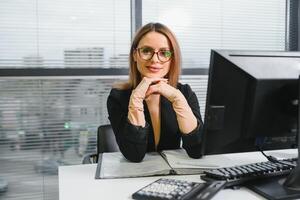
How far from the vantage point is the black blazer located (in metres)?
1.18

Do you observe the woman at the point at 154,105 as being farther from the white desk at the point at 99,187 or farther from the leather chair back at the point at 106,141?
the leather chair back at the point at 106,141

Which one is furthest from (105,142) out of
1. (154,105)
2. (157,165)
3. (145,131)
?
(157,165)

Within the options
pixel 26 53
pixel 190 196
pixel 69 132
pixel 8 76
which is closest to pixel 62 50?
pixel 26 53

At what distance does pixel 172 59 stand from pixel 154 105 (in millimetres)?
231

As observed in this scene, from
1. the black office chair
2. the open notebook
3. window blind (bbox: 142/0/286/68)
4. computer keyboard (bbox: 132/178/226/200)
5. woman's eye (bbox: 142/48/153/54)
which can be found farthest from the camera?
window blind (bbox: 142/0/286/68)

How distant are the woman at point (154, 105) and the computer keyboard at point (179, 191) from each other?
0.33 metres

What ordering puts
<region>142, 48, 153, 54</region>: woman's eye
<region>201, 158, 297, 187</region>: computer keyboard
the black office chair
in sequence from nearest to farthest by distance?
<region>201, 158, 297, 187</region>: computer keyboard < <region>142, 48, 153, 54</region>: woman's eye < the black office chair

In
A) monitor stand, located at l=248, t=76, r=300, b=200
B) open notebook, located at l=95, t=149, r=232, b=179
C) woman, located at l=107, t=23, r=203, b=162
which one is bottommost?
open notebook, located at l=95, t=149, r=232, b=179

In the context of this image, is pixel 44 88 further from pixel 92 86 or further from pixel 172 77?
pixel 172 77

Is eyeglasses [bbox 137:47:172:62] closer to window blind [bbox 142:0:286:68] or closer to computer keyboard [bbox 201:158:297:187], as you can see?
computer keyboard [bbox 201:158:297:187]

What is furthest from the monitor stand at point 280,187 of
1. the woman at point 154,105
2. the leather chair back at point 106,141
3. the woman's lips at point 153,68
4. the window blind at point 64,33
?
the window blind at point 64,33

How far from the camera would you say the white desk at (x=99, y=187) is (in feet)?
2.75

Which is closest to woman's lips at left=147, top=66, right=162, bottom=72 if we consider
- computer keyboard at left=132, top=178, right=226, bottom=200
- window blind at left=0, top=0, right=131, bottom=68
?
computer keyboard at left=132, top=178, right=226, bottom=200

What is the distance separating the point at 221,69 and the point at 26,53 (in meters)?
1.79
